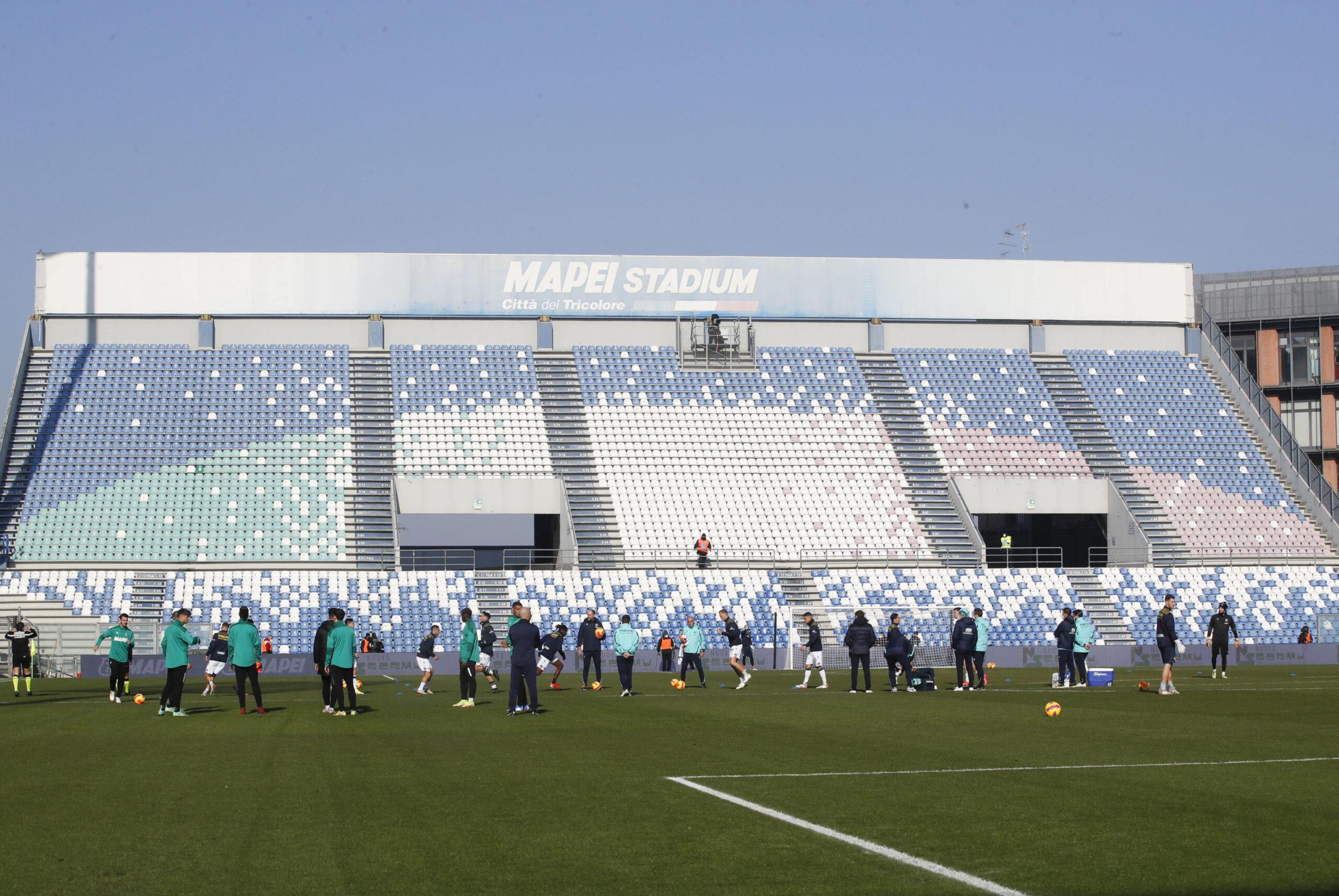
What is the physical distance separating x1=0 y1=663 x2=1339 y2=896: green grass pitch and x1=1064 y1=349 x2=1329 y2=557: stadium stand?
106ft

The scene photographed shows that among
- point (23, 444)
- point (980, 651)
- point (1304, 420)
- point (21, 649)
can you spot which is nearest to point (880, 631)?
point (980, 651)

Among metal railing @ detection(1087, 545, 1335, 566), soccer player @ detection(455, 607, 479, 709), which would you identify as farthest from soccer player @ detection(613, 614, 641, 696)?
metal railing @ detection(1087, 545, 1335, 566)

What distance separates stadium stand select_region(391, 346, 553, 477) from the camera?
5144cm

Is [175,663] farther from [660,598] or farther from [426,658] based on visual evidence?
[660,598]

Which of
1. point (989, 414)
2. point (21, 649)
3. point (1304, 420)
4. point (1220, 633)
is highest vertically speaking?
point (989, 414)

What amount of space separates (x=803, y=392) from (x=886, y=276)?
6817mm

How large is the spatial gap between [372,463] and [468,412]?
13.8 ft

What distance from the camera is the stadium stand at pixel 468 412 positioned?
51.4 metres

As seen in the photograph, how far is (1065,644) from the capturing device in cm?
2997

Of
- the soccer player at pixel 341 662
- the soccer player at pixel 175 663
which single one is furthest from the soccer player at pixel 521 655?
the soccer player at pixel 175 663

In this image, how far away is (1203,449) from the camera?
184 feet

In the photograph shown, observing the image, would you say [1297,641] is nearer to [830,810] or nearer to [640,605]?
[640,605]

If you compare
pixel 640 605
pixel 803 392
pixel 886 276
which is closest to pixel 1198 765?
pixel 640 605

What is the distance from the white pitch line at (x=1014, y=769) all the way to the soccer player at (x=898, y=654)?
45.8 feet
